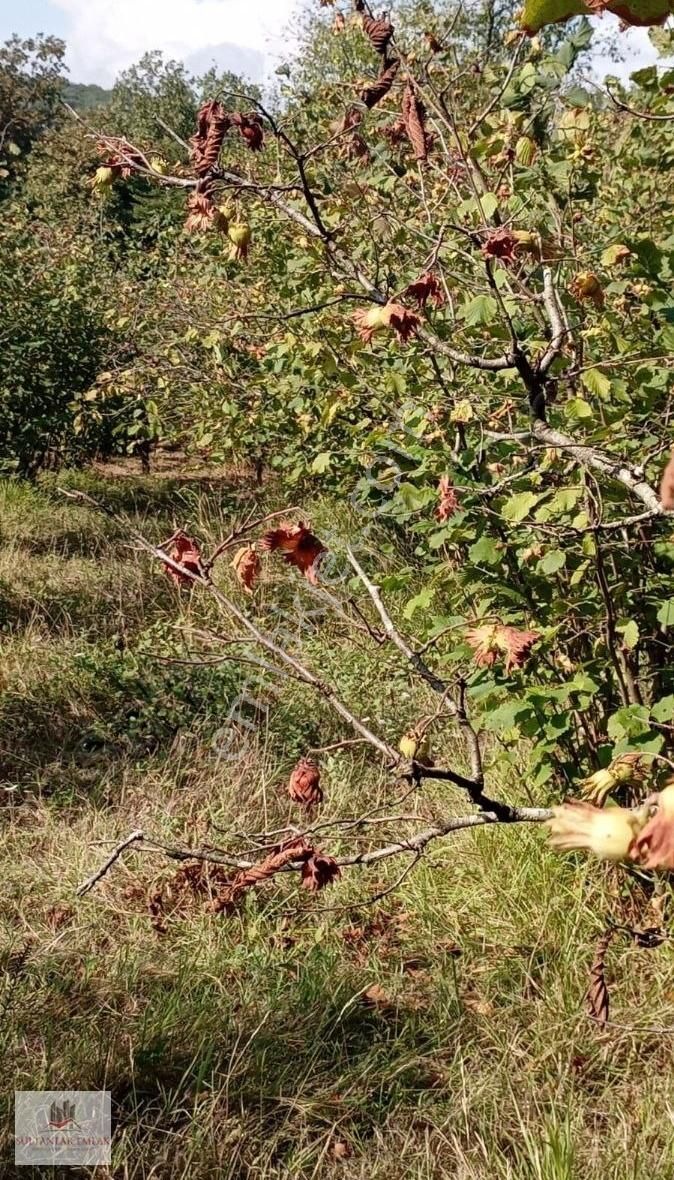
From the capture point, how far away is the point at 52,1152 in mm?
1754

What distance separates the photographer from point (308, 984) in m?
2.20

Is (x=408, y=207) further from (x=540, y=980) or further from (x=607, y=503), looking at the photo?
(x=540, y=980)

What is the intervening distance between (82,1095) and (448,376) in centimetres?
222

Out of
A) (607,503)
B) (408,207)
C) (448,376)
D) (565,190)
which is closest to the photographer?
(607,503)

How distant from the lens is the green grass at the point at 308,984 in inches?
71.2

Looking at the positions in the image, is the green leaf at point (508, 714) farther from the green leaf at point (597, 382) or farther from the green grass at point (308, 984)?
the green leaf at point (597, 382)

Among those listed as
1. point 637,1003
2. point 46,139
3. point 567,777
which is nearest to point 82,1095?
point 637,1003

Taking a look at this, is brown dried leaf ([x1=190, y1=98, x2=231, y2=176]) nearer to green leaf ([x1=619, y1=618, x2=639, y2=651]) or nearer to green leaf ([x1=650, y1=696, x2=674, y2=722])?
green leaf ([x1=619, y1=618, x2=639, y2=651])

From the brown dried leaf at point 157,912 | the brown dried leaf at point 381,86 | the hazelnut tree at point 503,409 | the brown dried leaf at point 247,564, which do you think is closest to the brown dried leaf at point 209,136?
the hazelnut tree at point 503,409

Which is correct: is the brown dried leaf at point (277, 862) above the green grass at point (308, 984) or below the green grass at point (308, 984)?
above

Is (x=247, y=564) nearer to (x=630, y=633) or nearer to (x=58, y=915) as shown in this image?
(x=630, y=633)

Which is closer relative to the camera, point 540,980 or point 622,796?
point 540,980

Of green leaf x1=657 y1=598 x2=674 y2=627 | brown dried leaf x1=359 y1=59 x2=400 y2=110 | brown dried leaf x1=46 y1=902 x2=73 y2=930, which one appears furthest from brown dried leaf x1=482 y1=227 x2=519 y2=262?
brown dried leaf x1=46 y1=902 x2=73 y2=930

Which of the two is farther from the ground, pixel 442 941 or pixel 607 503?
pixel 607 503
